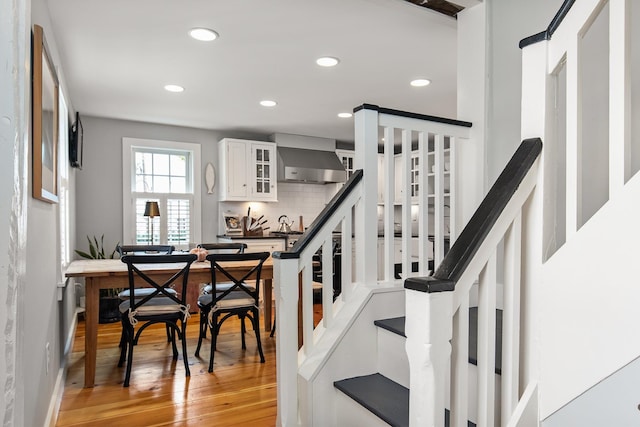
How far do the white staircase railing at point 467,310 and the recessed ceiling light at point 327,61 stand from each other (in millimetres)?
2378

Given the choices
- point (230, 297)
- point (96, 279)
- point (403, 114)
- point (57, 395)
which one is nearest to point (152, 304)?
point (96, 279)

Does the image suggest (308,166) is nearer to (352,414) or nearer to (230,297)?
(230,297)

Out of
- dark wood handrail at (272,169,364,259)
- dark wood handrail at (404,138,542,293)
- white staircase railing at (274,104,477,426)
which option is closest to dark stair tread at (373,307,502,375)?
white staircase railing at (274,104,477,426)

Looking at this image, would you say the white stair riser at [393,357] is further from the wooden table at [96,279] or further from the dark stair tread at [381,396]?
the wooden table at [96,279]

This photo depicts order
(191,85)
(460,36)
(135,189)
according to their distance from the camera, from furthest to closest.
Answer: (135,189) < (191,85) < (460,36)

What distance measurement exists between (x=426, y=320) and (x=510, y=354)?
45 cm

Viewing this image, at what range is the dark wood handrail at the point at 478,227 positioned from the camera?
3.59ft

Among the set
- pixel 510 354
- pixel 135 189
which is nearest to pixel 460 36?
pixel 510 354

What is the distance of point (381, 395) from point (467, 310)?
83 centimetres

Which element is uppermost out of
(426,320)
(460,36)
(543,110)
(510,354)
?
(460,36)

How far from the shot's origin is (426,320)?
42.3 inches

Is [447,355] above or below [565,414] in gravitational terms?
above

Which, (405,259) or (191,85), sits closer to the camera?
(405,259)

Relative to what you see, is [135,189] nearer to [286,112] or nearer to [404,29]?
[286,112]
